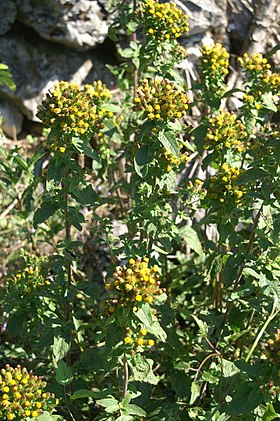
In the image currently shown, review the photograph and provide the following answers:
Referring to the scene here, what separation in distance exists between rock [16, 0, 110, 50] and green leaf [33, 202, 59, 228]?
2.85 meters

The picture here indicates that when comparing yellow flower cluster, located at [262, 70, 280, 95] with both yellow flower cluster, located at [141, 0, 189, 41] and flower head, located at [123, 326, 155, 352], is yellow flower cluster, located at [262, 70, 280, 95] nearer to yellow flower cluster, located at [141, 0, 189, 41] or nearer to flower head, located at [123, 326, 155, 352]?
yellow flower cluster, located at [141, 0, 189, 41]

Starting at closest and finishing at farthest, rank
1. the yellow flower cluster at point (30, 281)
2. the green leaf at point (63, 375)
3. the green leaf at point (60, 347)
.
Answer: the green leaf at point (63, 375) < the green leaf at point (60, 347) < the yellow flower cluster at point (30, 281)

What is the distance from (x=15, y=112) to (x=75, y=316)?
3042 mm

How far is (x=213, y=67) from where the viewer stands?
372cm

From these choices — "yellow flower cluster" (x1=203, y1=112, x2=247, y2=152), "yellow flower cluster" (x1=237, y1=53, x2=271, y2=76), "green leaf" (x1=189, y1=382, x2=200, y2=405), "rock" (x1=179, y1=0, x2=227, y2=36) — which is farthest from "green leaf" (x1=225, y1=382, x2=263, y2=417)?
"rock" (x1=179, y1=0, x2=227, y2=36)

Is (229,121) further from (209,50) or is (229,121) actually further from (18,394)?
(18,394)

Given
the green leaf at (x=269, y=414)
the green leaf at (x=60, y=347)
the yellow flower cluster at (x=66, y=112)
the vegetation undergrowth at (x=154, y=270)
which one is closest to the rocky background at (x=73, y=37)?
the vegetation undergrowth at (x=154, y=270)

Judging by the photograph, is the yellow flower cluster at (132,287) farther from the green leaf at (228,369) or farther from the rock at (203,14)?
the rock at (203,14)

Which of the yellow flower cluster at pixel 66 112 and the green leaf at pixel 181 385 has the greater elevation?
the yellow flower cluster at pixel 66 112

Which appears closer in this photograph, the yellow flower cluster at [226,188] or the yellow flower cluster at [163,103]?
the yellow flower cluster at [163,103]

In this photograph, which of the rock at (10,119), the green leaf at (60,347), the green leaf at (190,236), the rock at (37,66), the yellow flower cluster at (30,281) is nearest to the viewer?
the green leaf at (60,347)

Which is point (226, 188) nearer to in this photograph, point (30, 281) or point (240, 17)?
point (30, 281)

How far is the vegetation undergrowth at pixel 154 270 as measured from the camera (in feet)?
8.43

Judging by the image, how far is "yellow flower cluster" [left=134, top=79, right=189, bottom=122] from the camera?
2945 millimetres
